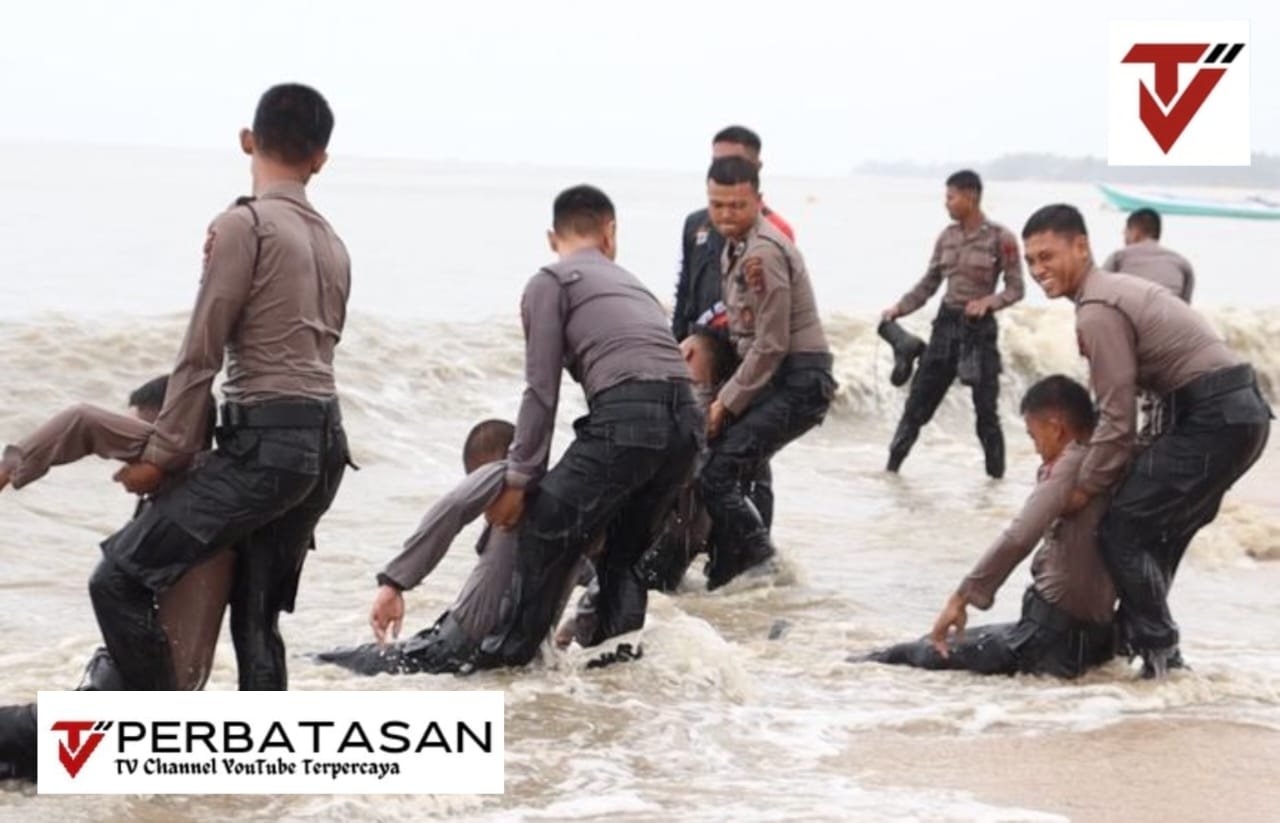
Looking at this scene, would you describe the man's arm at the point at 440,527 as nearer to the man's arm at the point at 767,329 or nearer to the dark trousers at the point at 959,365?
the man's arm at the point at 767,329

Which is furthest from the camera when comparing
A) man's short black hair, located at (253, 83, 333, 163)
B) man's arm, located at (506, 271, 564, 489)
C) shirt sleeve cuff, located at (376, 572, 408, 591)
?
man's arm, located at (506, 271, 564, 489)

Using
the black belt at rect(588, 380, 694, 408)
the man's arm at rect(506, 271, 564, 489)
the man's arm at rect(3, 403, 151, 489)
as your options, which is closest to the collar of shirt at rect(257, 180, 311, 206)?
the man's arm at rect(3, 403, 151, 489)

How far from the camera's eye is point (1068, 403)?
297 inches

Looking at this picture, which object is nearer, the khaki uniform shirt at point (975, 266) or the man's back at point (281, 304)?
the man's back at point (281, 304)

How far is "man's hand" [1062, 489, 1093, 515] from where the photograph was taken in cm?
741

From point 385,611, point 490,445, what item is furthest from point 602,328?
point 385,611

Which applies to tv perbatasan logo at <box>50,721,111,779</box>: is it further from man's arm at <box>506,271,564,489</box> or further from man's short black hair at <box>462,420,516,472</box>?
man's short black hair at <box>462,420,516,472</box>

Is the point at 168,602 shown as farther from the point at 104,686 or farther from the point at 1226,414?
the point at 1226,414

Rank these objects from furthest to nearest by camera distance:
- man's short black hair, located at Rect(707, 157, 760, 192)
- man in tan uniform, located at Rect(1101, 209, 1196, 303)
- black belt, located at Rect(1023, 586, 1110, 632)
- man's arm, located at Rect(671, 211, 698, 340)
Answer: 1. man in tan uniform, located at Rect(1101, 209, 1196, 303)
2. man's arm, located at Rect(671, 211, 698, 340)
3. man's short black hair, located at Rect(707, 157, 760, 192)
4. black belt, located at Rect(1023, 586, 1110, 632)

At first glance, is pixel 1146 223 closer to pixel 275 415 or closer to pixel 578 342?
pixel 578 342

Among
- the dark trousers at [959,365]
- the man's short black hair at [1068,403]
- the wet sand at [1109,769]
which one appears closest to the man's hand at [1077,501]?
the man's short black hair at [1068,403]

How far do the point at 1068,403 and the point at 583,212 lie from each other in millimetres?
1838

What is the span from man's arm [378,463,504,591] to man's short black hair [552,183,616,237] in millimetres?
873

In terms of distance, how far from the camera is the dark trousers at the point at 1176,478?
7348mm
